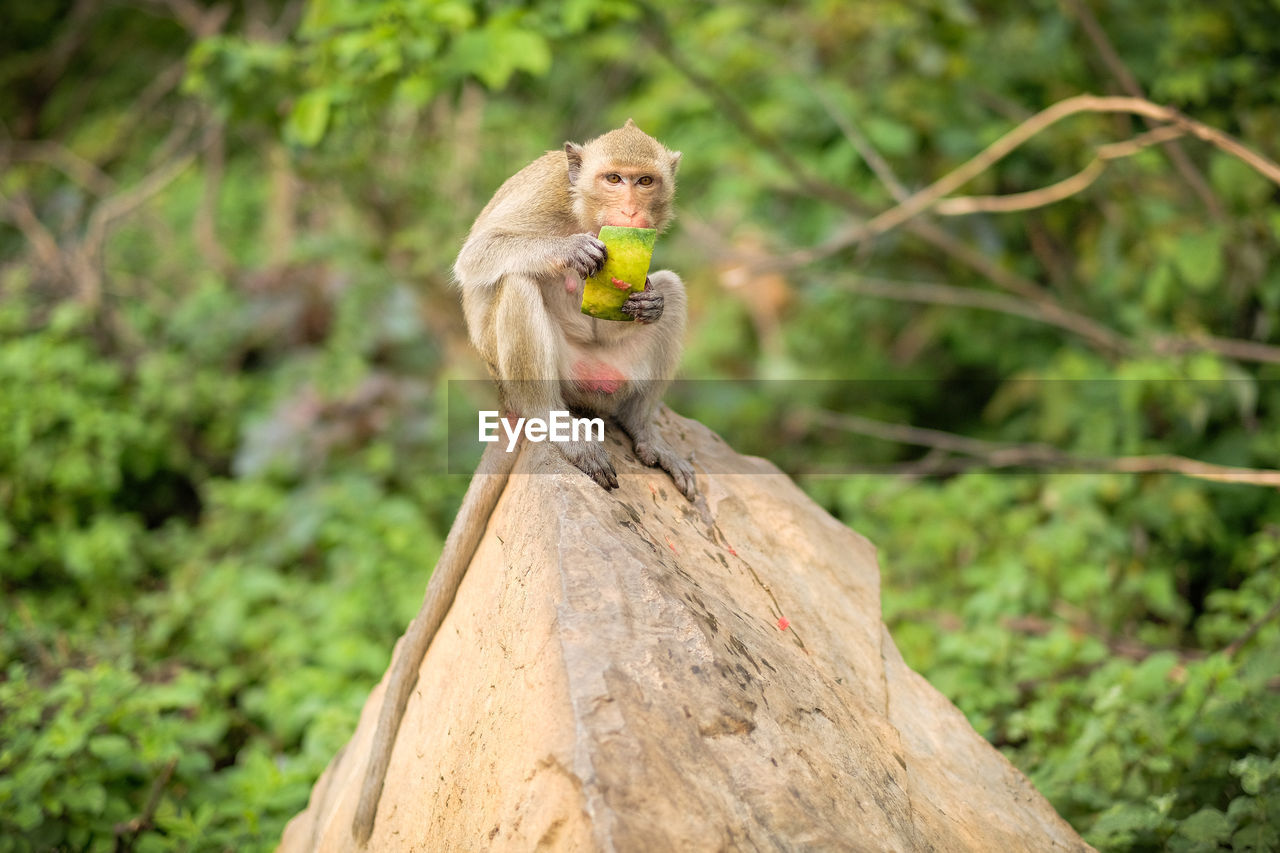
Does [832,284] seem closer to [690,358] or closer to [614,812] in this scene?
[690,358]

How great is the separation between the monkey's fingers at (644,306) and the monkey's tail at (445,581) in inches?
22.6

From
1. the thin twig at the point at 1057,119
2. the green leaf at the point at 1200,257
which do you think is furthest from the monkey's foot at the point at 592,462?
the green leaf at the point at 1200,257

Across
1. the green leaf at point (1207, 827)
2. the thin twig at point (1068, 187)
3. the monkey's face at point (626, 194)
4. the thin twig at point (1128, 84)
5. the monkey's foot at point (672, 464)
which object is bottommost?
the green leaf at point (1207, 827)

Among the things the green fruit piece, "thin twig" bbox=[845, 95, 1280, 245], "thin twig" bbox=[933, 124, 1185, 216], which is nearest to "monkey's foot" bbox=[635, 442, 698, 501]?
the green fruit piece

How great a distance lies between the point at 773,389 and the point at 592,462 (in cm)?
632

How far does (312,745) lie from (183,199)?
996cm

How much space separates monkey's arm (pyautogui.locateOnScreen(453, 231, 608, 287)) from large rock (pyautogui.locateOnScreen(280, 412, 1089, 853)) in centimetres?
58

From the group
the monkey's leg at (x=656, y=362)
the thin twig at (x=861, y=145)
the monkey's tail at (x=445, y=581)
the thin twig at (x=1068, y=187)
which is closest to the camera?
the monkey's tail at (x=445, y=581)

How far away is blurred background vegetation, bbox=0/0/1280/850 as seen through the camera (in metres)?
4.26

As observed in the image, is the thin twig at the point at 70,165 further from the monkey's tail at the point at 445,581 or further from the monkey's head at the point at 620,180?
the monkey's tail at the point at 445,581

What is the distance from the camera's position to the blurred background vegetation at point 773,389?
4.26m

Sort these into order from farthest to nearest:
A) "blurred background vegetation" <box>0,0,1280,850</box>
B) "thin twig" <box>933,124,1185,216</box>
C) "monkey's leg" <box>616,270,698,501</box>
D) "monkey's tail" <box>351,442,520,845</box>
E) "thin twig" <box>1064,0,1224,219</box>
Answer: "thin twig" <box>1064,0,1224,219</box> → "thin twig" <box>933,124,1185,216</box> → "blurred background vegetation" <box>0,0,1280,850</box> → "monkey's leg" <box>616,270,698,501</box> → "monkey's tail" <box>351,442,520,845</box>

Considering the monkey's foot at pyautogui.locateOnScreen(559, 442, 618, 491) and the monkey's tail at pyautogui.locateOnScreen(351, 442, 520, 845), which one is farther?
the monkey's tail at pyautogui.locateOnScreen(351, 442, 520, 845)

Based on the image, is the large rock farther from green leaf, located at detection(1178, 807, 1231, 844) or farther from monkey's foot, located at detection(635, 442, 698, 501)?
green leaf, located at detection(1178, 807, 1231, 844)
